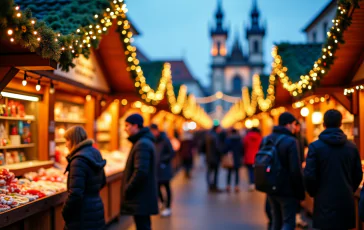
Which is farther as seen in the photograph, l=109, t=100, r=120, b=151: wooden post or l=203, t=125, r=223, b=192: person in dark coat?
l=203, t=125, r=223, b=192: person in dark coat

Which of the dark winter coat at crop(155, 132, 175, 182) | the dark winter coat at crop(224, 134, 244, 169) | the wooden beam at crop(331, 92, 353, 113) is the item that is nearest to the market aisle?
the dark winter coat at crop(155, 132, 175, 182)

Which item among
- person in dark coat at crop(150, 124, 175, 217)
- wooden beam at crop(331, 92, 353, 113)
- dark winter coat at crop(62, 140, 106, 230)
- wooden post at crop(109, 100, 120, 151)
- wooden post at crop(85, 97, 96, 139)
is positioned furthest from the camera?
wooden post at crop(109, 100, 120, 151)

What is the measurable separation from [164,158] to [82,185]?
18.5 feet

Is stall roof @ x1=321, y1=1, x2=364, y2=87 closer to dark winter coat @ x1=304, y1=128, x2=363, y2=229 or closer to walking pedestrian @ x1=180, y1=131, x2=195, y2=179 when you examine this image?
dark winter coat @ x1=304, y1=128, x2=363, y2=229

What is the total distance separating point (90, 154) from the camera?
574 centimetres

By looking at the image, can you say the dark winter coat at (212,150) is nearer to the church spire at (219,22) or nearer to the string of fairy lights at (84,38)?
the string of fairy lights at (84,38)

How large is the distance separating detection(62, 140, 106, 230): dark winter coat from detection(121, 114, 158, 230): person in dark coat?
0.76 metres

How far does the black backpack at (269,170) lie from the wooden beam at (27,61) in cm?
293

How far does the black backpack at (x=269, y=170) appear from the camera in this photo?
6730mm

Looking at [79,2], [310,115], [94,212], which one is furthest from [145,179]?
[310,115]

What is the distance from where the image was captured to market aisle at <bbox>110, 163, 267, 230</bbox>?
9.75 m

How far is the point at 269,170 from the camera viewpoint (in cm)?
680

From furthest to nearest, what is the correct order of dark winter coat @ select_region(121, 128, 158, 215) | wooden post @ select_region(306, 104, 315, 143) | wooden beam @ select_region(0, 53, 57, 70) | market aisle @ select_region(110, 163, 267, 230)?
wooden post @ select_region(306, 104, 315, 143)
market aisle @ select_region(110, 163, 267, 230)
dark winter coat @ select_region(121, 128, 158, 215)
wooden beam @ select_region(0, 53, 57, 70)

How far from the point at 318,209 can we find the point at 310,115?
6.91 metres
